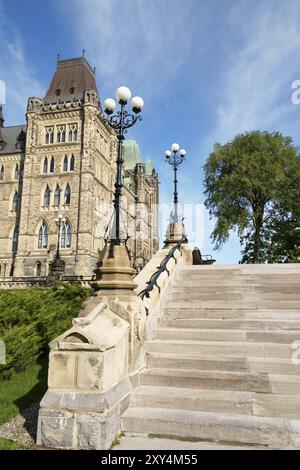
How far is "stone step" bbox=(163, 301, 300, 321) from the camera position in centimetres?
609

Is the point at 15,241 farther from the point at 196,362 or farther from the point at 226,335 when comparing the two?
the point at 196,362

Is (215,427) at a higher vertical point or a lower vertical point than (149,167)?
lower

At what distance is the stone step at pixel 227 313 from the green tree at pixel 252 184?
22.5m

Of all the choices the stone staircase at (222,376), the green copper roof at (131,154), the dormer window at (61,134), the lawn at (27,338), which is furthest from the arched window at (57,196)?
the stone staircase at (222,376)

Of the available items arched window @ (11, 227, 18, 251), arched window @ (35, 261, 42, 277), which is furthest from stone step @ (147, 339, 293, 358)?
arched window @ (11, 227, 18, 251)

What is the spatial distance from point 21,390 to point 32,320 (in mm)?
2581

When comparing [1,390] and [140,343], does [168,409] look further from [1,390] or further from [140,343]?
[1,390]

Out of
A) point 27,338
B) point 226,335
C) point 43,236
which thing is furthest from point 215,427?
point 43,236

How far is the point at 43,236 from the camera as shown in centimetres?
4231

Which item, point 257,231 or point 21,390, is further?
point 257,231

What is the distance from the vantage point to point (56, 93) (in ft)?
158

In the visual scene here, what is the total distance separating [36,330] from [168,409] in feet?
13.5

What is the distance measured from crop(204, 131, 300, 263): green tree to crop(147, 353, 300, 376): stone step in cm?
2414
